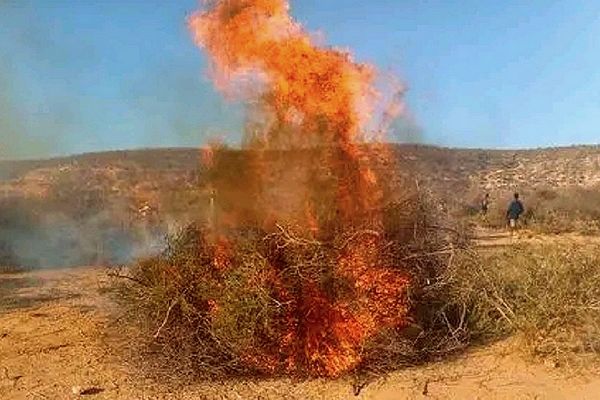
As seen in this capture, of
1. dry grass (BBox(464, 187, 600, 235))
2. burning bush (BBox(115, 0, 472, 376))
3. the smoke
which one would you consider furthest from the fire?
dry grass (BBox(464, 187, 600, 235))

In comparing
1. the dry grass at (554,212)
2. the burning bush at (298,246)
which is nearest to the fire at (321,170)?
the burning bush at (298,246)

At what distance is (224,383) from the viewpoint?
8359 mm

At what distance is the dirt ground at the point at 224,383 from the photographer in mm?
8047

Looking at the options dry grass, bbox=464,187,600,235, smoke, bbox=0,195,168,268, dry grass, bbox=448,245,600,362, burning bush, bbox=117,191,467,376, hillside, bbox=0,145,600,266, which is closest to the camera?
burning bush, bbox=117,191,467,376

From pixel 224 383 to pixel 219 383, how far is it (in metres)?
0.06

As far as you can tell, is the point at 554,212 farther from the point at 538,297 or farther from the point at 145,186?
the point at 538,297

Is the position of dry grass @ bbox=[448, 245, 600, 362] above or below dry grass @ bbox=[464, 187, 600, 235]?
above

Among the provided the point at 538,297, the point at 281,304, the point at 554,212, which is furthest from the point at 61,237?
the point at 554,212

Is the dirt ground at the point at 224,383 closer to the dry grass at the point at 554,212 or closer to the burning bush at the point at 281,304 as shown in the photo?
the burning bush at the point at 281,304

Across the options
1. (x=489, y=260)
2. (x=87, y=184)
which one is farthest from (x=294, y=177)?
(x=87, y=184)

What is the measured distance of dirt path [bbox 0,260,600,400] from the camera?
26.4 ft

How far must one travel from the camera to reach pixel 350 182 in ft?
29.2

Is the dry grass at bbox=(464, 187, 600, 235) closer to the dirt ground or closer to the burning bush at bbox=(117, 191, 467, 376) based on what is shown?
the dirt ground

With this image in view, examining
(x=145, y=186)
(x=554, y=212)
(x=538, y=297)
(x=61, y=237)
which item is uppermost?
(x=538, y=297)
